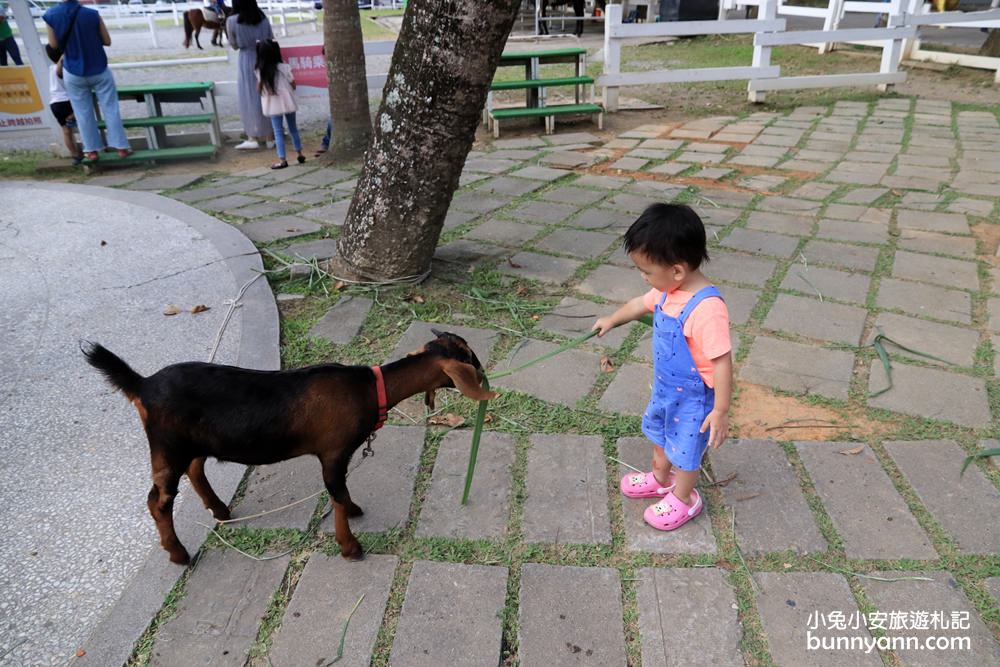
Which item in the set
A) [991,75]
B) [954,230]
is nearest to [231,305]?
[954,230]

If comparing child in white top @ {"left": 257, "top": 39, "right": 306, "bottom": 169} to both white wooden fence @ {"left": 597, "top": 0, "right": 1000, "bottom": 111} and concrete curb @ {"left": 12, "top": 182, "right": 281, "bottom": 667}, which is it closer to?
concrete curb @ {"left": 12, "top": 182, "right": 281, "bottom": 667}

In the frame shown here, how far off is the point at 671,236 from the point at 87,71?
7298mm

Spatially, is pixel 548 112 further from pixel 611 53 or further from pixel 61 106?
pixel 61 106

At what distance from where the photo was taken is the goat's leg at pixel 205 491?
2.32 meters

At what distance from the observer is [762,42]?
9.25 meters

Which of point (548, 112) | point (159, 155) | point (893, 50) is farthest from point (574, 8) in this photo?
point (159, 155)

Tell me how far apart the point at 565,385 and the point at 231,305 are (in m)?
2.11

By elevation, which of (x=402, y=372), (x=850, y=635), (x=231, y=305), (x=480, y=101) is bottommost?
(x=850, y=635)

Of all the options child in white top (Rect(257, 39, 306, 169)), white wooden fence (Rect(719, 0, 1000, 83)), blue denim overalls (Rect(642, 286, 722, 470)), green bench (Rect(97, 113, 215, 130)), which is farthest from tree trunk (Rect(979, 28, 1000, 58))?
blue denim overalls (Rect(642, 286, 722, 470))

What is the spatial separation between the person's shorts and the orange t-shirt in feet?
25.1

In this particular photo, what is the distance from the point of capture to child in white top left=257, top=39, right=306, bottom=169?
7.01m

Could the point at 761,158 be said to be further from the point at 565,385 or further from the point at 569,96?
the point at 565,385

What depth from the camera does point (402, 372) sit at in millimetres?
2129

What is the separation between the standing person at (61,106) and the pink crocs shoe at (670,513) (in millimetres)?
7731
